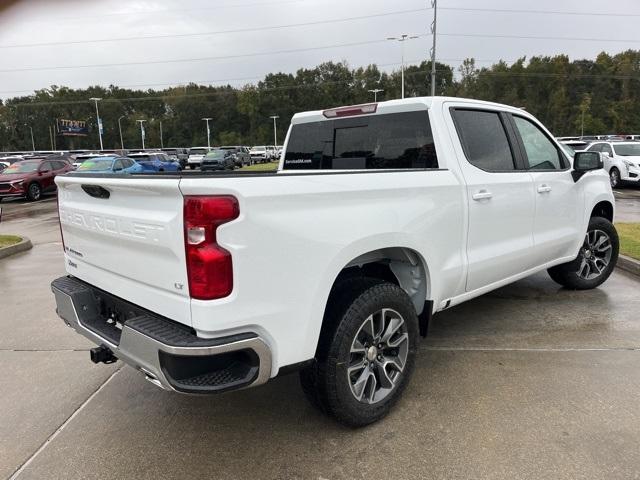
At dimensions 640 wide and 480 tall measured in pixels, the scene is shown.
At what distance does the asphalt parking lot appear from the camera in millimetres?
2701

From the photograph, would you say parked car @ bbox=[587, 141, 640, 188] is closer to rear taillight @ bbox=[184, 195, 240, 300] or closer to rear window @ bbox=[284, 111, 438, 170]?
rear window @ bbox=[284, 111, 438, 170]

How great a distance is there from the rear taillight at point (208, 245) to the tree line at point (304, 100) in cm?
8991

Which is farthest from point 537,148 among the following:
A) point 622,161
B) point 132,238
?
point 622,161

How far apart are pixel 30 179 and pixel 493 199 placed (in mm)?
19825

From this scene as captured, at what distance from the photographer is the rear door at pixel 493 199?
364cm

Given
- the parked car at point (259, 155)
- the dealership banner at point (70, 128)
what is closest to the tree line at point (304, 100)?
the dealership banner at point (70, 128)

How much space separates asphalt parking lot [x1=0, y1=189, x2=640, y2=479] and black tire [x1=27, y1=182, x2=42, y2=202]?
16.7m

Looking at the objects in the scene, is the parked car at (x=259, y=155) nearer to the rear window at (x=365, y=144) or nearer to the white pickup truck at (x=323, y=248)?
the rear window at (x=365, y=144)

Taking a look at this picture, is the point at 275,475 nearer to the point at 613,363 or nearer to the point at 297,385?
the point at 297,385

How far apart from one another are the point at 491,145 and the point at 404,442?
7.82 feet

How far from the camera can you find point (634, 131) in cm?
8450

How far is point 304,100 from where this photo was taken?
107062mm

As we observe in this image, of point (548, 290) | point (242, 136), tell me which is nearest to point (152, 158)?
point (548, 290)

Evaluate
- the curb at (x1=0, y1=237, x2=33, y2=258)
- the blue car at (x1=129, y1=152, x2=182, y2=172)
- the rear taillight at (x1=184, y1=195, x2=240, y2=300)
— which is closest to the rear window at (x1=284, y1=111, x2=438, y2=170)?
the rear taillight at (x1=184, y1=195, x2=240, y2=300)
